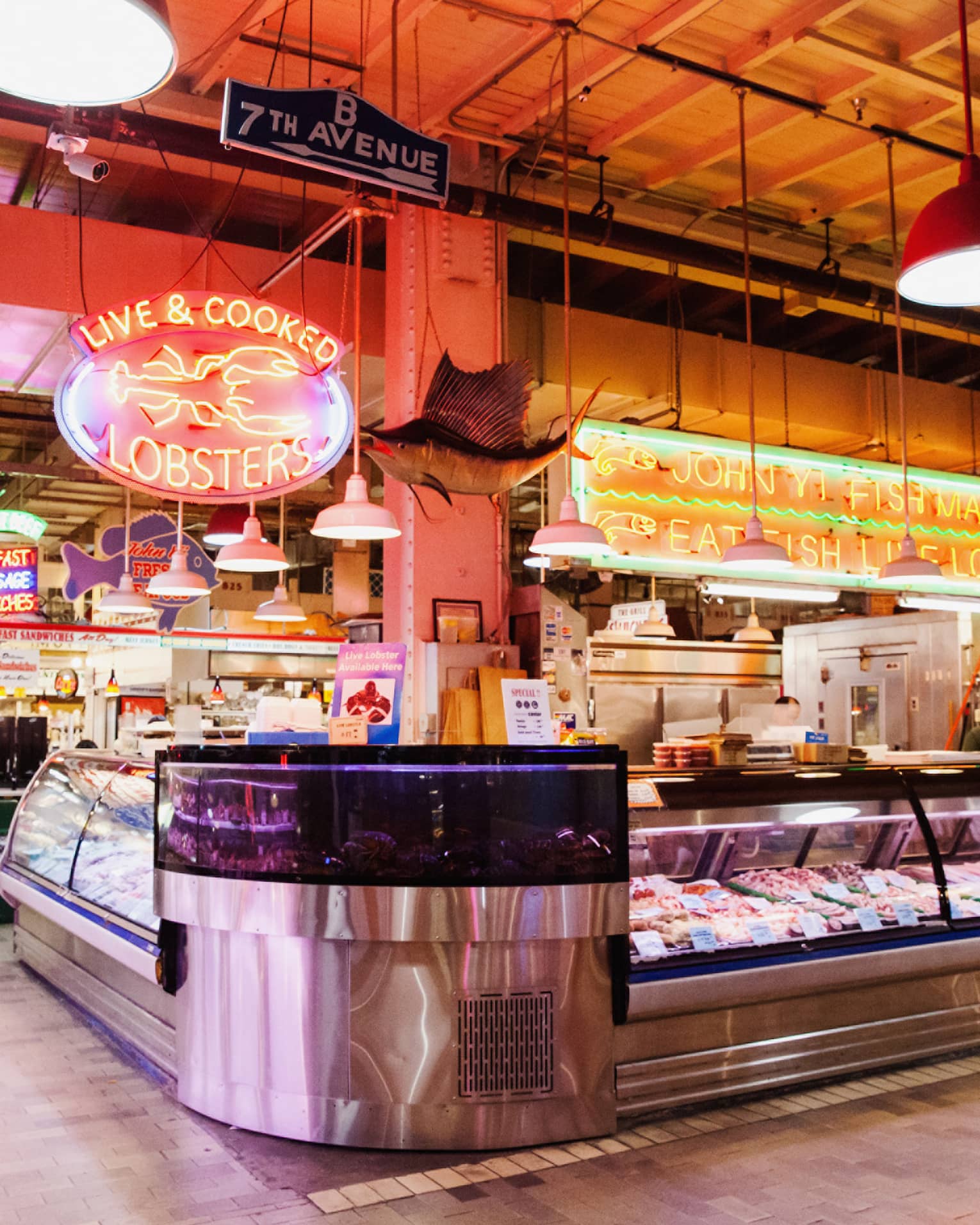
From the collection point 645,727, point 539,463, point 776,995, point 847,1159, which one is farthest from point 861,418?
point 847,1159

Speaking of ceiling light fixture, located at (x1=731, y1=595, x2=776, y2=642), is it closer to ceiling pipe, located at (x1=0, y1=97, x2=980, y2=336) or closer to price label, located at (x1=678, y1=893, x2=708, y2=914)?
ceiling pipe, located at (x1=0, y1=97, x2=980, y2=336)

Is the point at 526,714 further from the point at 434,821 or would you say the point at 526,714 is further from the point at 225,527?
Answer: the point at 225,527

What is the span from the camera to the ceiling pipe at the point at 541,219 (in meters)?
6.67

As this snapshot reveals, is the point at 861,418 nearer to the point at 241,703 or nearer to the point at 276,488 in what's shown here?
the point at 276,488

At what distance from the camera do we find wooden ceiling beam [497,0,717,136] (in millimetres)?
6523

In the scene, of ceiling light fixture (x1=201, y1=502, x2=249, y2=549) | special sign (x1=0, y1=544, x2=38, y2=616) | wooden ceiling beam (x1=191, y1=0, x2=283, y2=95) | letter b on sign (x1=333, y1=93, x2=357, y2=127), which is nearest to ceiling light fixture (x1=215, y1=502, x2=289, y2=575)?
wooden ceiling beam (x1=191, y1=0, x2=283, y2=95)

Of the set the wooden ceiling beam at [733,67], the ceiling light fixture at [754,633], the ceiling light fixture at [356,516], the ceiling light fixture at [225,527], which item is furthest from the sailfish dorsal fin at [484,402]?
the ceiling light fixture at [754,633]

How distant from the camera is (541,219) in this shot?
8070mm

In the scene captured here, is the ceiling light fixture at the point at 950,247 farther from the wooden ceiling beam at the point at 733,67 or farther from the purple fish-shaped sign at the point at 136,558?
the purple fish-shaped sign at the point at 136,558

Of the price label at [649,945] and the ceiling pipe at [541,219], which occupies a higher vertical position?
the ceiling pipe at [541,219]

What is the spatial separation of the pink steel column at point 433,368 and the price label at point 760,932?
3582mm

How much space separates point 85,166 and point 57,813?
3.92 metres

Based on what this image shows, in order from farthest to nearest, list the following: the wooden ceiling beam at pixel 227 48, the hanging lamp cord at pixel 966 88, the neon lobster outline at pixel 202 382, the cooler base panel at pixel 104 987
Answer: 1. the wooden ceiling beam at pixel 227 48
2. the neon lobster outline at pixel 202 382
3. the cooler base panel at pixel 104 987
4. the hanging lamp cord at pixel 966 88

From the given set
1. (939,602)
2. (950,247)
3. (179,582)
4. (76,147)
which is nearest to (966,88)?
(950,247)
